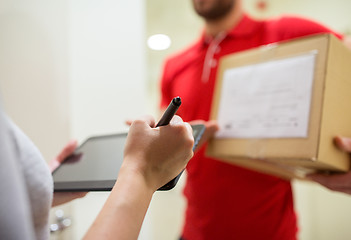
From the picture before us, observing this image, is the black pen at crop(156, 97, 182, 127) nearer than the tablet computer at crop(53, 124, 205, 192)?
Yes

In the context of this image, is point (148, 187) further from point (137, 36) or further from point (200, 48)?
point (137, 36)

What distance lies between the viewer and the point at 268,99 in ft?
2.06

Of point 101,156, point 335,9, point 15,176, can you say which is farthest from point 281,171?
point 335,9

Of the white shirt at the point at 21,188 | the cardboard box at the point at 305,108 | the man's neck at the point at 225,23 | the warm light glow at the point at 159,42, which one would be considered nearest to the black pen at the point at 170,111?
the white shirt at the point at 21,188

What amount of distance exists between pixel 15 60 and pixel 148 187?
615mm

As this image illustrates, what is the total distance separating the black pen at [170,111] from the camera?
29 cm

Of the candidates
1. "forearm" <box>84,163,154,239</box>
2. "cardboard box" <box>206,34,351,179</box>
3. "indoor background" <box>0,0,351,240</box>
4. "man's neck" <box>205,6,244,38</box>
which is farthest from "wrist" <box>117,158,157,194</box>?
"man's neck" <box>205,6,244,38</box>

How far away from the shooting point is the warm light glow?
83.8 inches

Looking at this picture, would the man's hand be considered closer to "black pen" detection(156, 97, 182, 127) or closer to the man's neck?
"black pen" detection(156, 97, 182, 127)

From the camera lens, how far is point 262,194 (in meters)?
0.83

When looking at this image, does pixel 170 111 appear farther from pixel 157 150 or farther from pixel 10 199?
pixel 10 199

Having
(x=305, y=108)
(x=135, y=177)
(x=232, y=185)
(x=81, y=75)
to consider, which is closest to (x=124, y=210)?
(x=135, y=177)

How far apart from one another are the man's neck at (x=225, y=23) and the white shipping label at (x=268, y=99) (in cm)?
35

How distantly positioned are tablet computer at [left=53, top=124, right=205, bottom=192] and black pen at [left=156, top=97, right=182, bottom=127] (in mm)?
73
